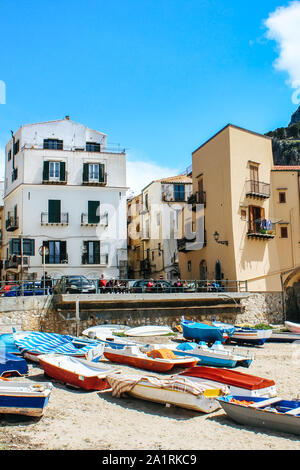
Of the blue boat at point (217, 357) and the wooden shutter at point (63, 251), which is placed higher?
the wooden shutter at point (63, 251)

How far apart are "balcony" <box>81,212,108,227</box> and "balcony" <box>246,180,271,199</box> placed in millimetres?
11391

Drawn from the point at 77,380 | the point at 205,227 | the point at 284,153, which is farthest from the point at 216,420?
the point at 284,153

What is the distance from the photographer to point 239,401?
10578 millimetres

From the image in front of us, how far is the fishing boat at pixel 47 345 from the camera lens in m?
16.3

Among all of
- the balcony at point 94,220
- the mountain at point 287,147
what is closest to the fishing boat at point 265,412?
the balcony at point 94,220

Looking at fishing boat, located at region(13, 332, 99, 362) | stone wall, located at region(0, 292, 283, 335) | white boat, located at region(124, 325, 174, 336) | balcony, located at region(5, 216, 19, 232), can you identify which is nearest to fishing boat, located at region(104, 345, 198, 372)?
fishing boat, located at region(13, 332, 99, 362)

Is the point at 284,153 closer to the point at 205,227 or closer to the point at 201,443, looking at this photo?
the point at 205,227

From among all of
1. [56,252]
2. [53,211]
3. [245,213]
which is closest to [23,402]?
[245,213]

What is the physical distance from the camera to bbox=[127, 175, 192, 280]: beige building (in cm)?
4031

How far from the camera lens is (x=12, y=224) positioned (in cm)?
3359

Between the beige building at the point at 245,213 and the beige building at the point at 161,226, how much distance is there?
7.26 metres

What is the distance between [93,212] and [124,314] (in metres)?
12.5

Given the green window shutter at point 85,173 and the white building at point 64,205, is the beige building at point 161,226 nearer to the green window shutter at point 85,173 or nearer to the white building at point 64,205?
the white building at point 64,205

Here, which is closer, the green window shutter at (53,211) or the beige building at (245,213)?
the beige building at (245,213)
